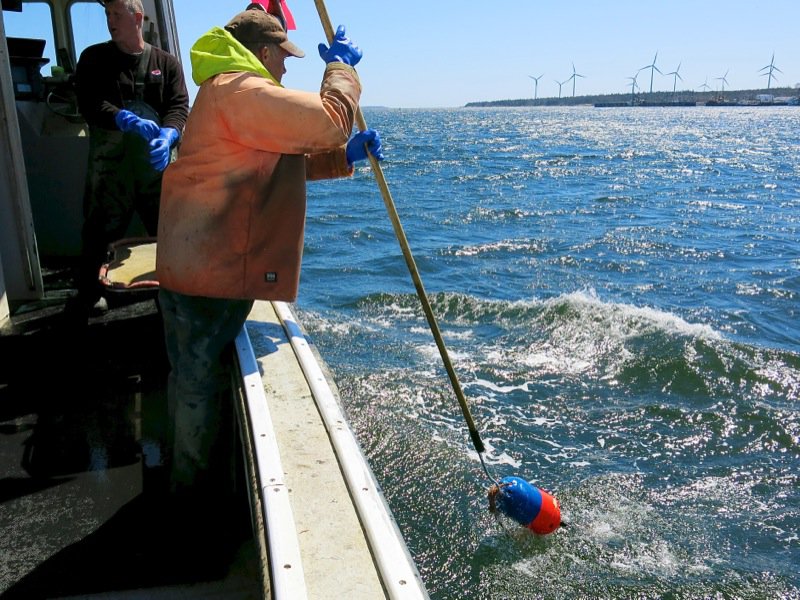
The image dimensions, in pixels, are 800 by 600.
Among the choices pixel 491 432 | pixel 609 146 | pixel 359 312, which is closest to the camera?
pixel 491 432

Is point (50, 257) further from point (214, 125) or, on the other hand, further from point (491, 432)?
point (214, 125)

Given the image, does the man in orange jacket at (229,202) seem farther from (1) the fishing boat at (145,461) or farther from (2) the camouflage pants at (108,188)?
(2) the camouflage pants at (108,188)

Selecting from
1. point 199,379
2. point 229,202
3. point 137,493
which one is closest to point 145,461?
point 137,493

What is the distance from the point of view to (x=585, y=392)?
7512 millimetres

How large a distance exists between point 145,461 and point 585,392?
493cm

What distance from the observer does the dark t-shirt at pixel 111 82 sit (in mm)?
4801

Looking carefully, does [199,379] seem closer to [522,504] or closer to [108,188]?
[522,504]

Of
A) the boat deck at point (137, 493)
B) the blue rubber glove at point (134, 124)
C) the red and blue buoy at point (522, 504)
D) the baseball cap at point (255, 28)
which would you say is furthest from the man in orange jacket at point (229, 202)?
the blue rubber glove at point (134, 124)

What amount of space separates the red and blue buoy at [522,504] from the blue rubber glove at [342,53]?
2156 millimetres

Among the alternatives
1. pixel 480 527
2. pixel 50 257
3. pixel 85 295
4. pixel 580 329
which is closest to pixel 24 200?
pixel 85 295

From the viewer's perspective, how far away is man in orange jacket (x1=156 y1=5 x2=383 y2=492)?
2590 millimetres

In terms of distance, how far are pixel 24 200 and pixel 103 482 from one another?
2.64 meters

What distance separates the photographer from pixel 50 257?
6.73 meters

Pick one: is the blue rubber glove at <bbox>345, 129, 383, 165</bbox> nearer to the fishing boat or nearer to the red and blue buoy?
the fishing boat
